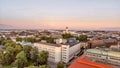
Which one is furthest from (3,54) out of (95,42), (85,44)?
(95,42)

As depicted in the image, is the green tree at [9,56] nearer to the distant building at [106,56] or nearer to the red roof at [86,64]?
the red roof at [86,64]

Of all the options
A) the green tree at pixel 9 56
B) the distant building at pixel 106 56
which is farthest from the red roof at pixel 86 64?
the green tree at pixel 9 56

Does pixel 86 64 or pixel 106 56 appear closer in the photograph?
pixel 86 64

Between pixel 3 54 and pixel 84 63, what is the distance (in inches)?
300

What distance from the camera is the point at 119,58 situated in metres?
7.19

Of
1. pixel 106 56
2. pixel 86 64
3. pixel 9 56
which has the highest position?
pixel 106 56

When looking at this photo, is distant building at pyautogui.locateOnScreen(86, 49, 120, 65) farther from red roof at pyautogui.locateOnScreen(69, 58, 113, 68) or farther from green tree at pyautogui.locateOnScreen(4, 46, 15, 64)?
green tree at pyautogui.locateOnScreen(4, 46, 15, 64)

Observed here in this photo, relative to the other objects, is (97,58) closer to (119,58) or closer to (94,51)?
(94,51)

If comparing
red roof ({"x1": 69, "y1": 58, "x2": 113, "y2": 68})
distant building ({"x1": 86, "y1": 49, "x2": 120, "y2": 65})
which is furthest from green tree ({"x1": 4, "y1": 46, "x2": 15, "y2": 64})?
distant building ({"x1": 86, "y1": 49, "x2": 120, "y2": 65})

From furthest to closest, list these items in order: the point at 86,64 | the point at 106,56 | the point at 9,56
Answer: the point at 9,56
the point at 106,56
the point at 86,64

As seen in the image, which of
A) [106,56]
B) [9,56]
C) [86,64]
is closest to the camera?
[86,64]

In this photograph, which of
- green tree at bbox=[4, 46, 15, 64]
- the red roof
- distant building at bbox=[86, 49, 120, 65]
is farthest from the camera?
green tree at bbox=[4, 46, 15, 64]

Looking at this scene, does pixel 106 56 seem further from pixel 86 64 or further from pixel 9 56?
pixel 9 56

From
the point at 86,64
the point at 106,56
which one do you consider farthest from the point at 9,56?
the point at 106,56
